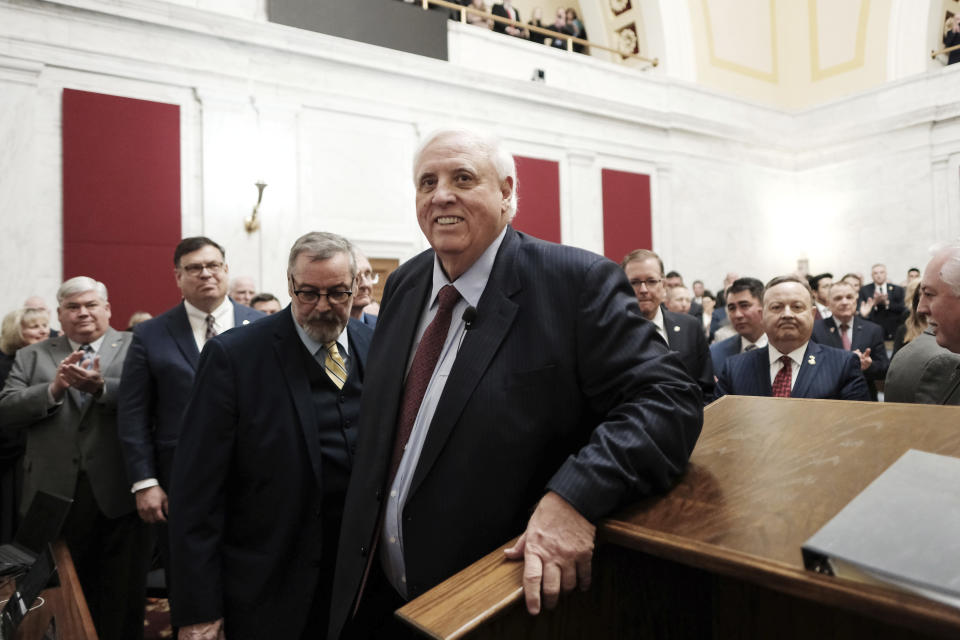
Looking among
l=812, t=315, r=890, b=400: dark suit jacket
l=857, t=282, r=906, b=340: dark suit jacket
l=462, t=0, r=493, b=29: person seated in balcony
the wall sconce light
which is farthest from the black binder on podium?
l=462, t=0, r=493, b=29: person seated in balcony

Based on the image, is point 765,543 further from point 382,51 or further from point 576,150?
point 576,150

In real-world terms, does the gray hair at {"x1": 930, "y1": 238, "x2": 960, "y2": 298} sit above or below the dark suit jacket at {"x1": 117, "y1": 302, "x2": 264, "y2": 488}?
above

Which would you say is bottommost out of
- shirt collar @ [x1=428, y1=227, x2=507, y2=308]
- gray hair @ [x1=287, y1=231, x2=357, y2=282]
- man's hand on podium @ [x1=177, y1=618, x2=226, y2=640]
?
man's hand on podium @ [x1=177, y1=618, x2=226, y2=640]

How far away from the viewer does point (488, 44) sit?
10.6 metres

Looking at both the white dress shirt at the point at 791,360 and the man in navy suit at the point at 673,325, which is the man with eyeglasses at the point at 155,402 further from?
the white dress shirt at the point at 791,360

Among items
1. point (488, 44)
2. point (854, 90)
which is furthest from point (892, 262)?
point (488, 44)

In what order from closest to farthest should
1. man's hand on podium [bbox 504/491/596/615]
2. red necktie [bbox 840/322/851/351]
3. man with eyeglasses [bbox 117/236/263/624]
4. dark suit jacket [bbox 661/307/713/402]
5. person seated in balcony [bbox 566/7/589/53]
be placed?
1. man's hand on podium [bbox 504/491/596/615]
2. man with eyeglasses [bbox 117/236/263/624]
3. dark suit jacket [bbox 661/307/713/402]
4. red necktie [bbox 840/322/851/351]
5. person seated in balcony [bbox 566/7/589/53]

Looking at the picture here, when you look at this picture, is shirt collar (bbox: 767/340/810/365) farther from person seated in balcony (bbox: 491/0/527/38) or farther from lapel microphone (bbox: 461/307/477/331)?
person seated in balcony (bbox: 491/0/527/38)

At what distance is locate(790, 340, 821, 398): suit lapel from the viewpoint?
10.0 ft

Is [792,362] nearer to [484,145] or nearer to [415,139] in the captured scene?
[484,145]

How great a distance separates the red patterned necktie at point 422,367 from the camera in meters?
1.49

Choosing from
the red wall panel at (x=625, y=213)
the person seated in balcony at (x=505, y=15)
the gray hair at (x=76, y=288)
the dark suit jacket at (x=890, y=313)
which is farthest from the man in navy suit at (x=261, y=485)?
the person seated in balcony at (x=505, y=15)

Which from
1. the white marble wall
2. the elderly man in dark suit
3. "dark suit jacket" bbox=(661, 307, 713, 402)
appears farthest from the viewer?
the white marble wall

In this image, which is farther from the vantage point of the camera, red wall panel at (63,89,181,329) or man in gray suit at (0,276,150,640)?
red wall panel at (63,89,181,329)
